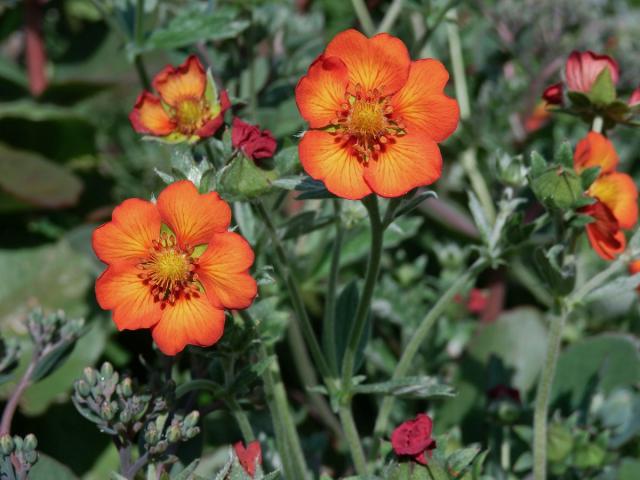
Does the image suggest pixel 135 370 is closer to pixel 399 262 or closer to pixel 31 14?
pixel 399 262

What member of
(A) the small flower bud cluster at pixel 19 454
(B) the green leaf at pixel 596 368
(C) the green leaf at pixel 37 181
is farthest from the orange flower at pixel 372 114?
(C) the green leaf at pixel 37 181

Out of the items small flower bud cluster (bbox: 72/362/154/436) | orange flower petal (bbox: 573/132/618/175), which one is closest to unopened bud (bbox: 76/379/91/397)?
small flower bud cluster (bbox: 72/362/154/436)

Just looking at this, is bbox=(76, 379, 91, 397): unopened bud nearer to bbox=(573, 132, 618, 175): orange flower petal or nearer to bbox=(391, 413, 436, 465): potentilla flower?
bbox=(391, 413, 436, 465): potentilla flower

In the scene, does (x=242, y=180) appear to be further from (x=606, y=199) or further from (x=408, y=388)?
(x=606, y=199)

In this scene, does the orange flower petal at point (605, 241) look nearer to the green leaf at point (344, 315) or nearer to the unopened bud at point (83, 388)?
the green leaf at point (344, 315)

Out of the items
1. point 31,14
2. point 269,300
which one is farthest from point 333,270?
point 31,14

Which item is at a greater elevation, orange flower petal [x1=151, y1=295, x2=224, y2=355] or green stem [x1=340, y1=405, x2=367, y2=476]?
orange flower petal [x1=151, y1=295, x2=224, y2=355]
